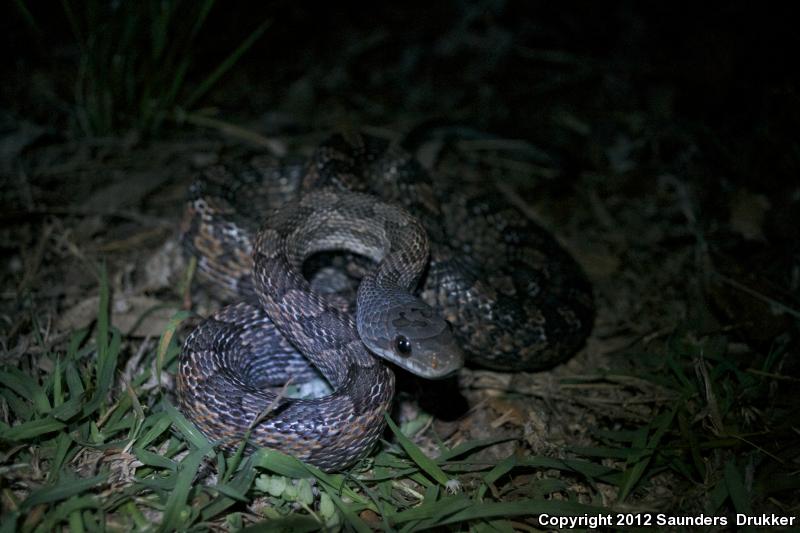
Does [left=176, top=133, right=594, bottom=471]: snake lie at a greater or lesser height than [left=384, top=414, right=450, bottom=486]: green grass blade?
greater

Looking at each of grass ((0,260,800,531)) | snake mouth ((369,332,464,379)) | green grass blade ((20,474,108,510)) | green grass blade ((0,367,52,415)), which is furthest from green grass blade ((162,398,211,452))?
snake mouth ((369,332,464,379))

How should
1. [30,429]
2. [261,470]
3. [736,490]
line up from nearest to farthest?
[30,429] → [261,470] → [736,490]

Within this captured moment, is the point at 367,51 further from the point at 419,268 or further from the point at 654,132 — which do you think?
the point at 419,268

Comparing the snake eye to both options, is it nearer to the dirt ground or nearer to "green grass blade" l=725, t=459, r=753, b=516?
the dirt ground

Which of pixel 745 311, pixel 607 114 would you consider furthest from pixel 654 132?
pixel 745 311

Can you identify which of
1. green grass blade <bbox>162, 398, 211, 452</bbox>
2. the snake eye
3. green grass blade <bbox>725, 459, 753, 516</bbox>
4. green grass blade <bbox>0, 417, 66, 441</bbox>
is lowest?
green grass blade <bbox>725, 459, 753, 516</bbox>

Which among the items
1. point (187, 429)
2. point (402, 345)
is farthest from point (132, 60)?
point (402, 345)

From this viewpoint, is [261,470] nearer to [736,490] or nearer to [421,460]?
[421,460]
